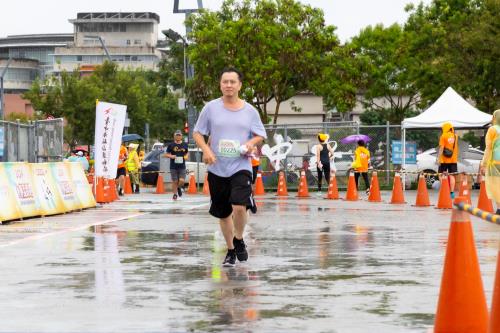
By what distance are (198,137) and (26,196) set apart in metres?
8.99

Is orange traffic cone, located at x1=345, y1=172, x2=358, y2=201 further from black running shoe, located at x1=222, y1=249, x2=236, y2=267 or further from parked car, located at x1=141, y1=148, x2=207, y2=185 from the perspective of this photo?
black running shoe, located at x1=222, y1=249, x2=236, y2=267

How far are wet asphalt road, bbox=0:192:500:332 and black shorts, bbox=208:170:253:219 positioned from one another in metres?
0.53

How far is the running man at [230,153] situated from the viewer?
11.1 meters

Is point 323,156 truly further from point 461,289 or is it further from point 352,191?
point 461,289

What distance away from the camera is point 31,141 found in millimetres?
26078

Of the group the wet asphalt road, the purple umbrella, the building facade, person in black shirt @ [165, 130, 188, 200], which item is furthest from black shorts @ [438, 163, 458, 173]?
the building facade

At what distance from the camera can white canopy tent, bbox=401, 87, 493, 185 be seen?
33031 millimetres

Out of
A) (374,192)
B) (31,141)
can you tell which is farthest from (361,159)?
(31,141)

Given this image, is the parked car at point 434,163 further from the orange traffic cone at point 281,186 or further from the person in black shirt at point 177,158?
the person in black shirt at point 177,158

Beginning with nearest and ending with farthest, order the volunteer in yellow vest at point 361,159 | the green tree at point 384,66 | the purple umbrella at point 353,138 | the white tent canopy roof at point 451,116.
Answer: the volunteer in yellow vest at point 361,159
the white tent canopy roof at point 451,116
the purple umbrella at point 353,138
the green tree at point 384,66

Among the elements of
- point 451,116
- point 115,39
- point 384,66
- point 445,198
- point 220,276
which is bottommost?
point 220,276

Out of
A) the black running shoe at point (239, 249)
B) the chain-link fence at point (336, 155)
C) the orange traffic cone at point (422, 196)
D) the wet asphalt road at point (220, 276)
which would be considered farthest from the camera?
the chain-link fence at point (336, 155)

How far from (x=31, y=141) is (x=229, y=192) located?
51.1 ft

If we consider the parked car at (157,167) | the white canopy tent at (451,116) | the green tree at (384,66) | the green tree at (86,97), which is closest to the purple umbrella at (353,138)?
the white canopy tent at (451,116)
